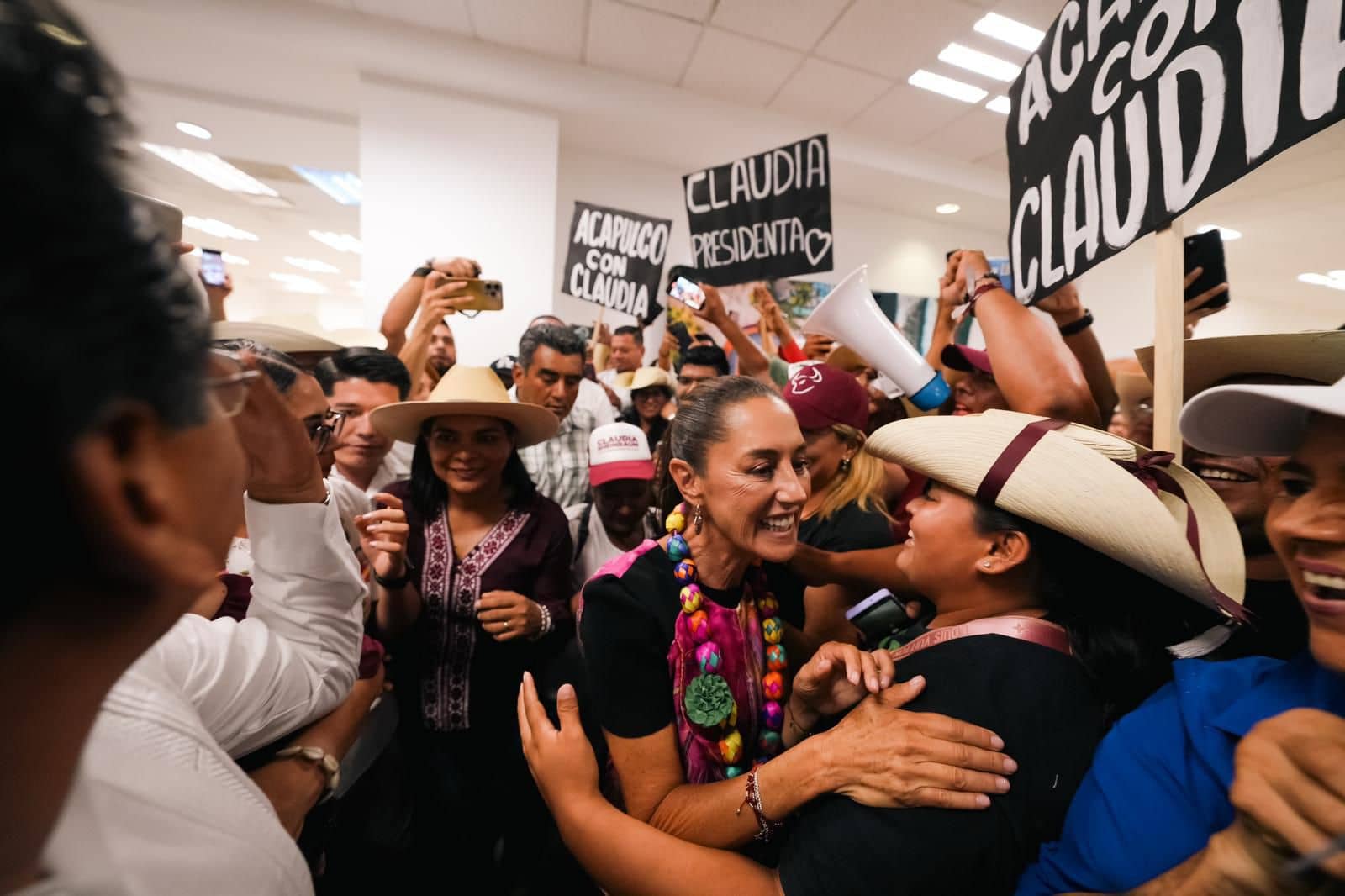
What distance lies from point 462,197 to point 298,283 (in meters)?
14.0

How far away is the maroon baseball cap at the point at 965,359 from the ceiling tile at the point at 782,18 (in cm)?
309

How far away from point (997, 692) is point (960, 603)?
0.27 m

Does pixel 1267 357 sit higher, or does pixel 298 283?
pixel 298 283

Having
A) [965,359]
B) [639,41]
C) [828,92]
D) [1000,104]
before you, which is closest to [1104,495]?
[965,359]

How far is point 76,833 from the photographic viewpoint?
43 centimetres

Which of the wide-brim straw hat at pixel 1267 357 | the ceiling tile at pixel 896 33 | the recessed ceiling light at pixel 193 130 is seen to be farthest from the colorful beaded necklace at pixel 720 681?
the recessed ceiling light at pixel 193 130

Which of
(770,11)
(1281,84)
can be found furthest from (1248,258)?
(1281,84)

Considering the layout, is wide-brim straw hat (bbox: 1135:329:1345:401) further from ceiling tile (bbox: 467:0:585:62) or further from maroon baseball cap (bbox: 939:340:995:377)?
ceiling tile (bbox: 467:0:585:62)

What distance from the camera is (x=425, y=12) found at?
171 inches

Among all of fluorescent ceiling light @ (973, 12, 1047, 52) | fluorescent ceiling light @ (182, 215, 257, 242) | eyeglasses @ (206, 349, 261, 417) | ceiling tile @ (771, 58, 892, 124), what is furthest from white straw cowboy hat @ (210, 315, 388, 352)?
fluorescent ceiling light @ (182, 215, 257, 242)

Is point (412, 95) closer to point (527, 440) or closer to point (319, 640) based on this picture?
point (527, 440)

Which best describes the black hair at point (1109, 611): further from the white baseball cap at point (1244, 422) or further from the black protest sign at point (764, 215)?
the black protest sign at point (764, 215)

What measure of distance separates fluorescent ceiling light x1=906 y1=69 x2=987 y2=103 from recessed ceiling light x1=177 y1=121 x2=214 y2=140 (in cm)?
657

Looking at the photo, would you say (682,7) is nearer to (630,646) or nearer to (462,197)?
(462,197)
